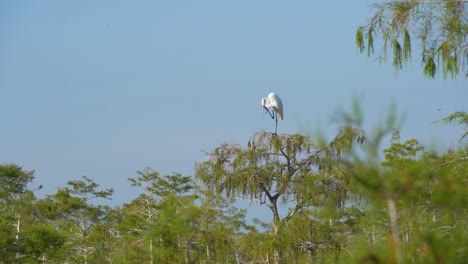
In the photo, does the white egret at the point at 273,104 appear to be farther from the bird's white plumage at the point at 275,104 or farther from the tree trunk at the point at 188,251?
the tree trunk at the point at 188,251

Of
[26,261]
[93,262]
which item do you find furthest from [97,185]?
[26,261]

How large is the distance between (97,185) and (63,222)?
400 cm

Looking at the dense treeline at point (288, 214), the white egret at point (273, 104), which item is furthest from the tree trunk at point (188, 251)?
the white egret at point (273, 104)

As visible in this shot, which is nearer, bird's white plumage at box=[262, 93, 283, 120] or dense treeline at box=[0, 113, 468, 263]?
dense treeline at box=[0, 113, 468, 263]

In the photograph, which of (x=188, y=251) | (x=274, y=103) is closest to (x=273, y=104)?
(x=274, y=103)

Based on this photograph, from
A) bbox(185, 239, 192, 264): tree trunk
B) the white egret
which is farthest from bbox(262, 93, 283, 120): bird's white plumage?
bbox(185, 239, 192, 264): tree trunk

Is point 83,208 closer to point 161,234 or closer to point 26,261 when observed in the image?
point 26,261

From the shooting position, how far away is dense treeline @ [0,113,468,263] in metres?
3.36

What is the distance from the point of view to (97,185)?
1109 inches

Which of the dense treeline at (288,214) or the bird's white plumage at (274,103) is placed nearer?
the dense treeline at (288,214)

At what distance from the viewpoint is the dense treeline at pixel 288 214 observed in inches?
132

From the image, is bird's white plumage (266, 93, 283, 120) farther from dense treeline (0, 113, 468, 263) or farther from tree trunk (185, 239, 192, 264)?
tree trunk (185, 239, 192, 264)

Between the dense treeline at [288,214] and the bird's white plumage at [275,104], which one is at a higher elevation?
the bird's white plumage at [275,104]

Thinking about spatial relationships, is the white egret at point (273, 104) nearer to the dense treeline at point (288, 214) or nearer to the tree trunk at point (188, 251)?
the dense treeline at point (288, 214)
